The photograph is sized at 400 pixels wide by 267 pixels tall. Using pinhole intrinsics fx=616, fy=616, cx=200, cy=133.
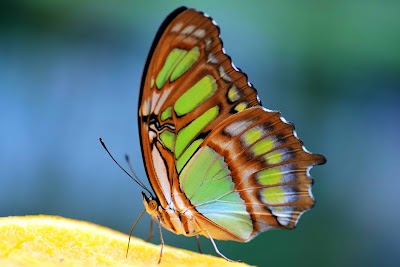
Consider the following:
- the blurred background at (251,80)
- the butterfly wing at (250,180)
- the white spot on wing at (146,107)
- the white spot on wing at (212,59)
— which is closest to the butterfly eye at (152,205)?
the butterfly wing at (250,180)

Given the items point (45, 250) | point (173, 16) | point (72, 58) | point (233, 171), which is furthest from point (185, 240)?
point (45, 250)

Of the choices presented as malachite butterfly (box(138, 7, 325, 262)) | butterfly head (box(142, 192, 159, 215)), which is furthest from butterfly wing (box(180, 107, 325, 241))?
butterfly head (box(142, 192, 159, 215))

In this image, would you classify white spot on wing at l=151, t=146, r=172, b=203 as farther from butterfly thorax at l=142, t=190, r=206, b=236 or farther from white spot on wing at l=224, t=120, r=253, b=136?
white spot on wing at l=224, t=120, r=253, b=136

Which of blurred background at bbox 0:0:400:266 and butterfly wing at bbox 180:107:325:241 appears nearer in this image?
butterfly wing at bbox 180:107:325:241

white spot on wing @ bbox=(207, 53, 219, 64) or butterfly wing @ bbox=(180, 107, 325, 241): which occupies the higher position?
white spot on wing @ bbox=(207, 53, 219, 64)

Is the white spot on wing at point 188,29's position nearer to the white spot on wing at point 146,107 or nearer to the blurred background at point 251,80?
the white spot on wing at point 146,107

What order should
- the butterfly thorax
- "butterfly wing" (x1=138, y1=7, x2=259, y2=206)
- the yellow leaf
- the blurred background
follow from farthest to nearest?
the blurred background → the butterfly thorax → "butterfly wing" (x1=138, y1=7, x2=259, y2=206) → the yellow leaf
